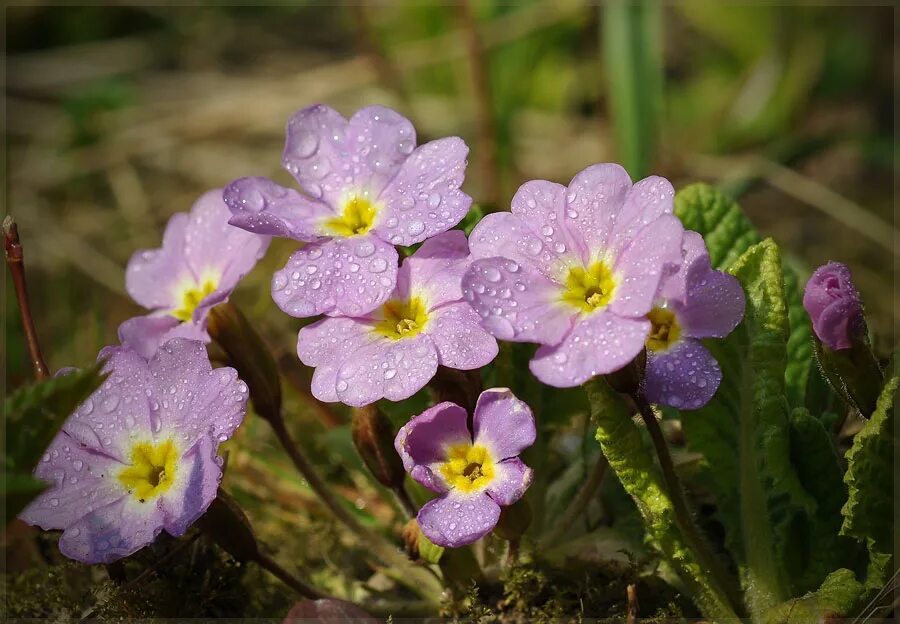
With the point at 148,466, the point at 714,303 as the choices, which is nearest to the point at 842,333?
the point at 714,303

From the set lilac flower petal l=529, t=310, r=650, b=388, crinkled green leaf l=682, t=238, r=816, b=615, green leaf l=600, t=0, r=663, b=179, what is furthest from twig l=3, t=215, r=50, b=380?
green leaf l=600, t=0, r=663, b=179

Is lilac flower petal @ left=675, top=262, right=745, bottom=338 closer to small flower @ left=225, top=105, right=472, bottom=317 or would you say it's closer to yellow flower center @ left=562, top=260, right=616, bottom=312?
yellow flower center @ left=562, top=260, right=616, bottom=312

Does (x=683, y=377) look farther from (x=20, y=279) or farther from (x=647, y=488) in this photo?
(x=20, y=279)

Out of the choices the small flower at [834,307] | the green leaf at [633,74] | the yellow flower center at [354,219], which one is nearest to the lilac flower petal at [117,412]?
the yellow flower center at [354,219]

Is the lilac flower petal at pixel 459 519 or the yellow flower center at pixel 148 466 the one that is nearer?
the lilac flower petal at pixel 459 519

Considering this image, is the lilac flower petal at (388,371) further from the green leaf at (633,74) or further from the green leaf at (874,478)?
the green leaf at (633,74)

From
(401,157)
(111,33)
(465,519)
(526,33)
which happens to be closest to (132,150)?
(111,33)
